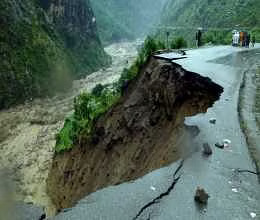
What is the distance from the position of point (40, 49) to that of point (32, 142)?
23.9m

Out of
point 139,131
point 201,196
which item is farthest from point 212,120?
point 139,131

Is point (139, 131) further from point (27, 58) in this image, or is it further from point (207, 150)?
point (27, 58)

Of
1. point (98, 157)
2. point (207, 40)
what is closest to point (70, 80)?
point (207, 40)

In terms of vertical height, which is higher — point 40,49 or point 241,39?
point 241,39

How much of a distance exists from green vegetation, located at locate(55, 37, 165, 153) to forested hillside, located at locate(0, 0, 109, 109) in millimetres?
20014

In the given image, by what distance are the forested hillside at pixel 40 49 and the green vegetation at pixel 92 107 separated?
2001 centimetres

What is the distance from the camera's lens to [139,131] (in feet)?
54.3

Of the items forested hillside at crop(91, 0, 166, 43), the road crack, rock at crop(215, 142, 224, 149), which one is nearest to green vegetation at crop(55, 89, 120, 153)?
rock at crop(215, 142, 224, 149)

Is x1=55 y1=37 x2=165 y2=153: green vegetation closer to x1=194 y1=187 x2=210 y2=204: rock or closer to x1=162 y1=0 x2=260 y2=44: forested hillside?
x1=194 y1=187 x2=210 y2=204: rock

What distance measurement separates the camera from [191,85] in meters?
15.3

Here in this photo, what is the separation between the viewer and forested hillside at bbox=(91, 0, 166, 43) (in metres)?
122

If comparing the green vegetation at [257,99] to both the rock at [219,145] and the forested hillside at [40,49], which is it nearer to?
the rock at [219,145]

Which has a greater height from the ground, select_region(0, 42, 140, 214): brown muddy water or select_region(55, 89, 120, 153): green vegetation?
select_region(55, 89, 120, 153): green vegetation

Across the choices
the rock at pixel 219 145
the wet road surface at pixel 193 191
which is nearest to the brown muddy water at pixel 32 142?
the rock at pixel 219 145
